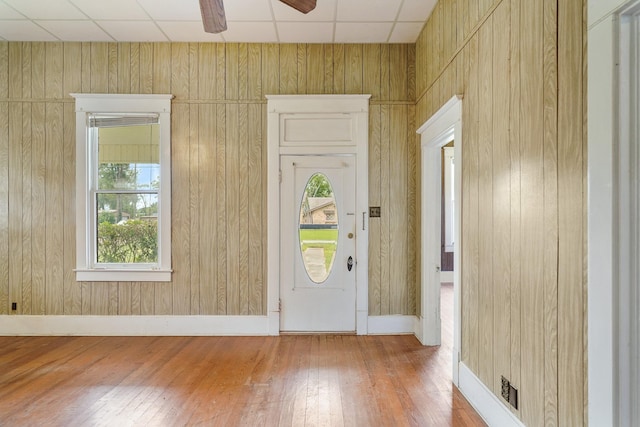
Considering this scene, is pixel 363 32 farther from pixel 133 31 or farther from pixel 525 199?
pixel 525 199

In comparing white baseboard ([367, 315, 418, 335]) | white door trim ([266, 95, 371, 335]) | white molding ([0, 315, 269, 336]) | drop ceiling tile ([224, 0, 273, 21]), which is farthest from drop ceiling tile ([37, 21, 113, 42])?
white baseboard ([367, 315, 418, 335])

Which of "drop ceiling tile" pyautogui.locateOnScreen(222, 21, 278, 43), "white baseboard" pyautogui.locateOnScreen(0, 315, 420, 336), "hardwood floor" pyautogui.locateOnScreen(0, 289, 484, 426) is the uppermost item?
"drop ceiling tile" pyautogui.locateOnScreen(222, 21, 278, 43)

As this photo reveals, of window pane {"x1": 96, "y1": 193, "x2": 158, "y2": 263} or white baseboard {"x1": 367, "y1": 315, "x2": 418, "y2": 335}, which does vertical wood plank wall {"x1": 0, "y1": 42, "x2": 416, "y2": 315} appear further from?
window pane {"x1": 96, "y1": 193, "x2": 158, "y2": 263}

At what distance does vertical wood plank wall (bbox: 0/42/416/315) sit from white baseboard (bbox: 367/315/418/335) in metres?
0.10

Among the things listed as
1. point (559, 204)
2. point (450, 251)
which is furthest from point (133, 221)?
point (450, 251)

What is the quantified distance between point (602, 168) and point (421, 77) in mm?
2569

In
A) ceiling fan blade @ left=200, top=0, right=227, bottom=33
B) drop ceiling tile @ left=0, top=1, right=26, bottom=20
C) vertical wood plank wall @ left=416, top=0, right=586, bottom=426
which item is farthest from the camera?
drop ceiling tile @ left=0, top=1, right=26, bottom=20

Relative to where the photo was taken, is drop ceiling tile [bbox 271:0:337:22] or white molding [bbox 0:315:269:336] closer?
drop ceiling tile [bbox 271:0:337:22]

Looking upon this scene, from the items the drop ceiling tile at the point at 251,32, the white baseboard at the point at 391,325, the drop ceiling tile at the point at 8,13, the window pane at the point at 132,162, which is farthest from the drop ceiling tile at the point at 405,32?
the drop ceiling tile at the point at 8,13

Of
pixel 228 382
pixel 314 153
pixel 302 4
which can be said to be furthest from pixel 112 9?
pixel 228 382

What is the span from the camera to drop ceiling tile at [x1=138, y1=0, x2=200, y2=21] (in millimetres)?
3059

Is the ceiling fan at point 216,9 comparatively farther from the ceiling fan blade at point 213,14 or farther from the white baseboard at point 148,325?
the white baseboard at point 148,325

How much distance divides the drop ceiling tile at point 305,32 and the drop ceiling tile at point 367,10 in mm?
212

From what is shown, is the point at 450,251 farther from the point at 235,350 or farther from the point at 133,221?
the point at 133,221
